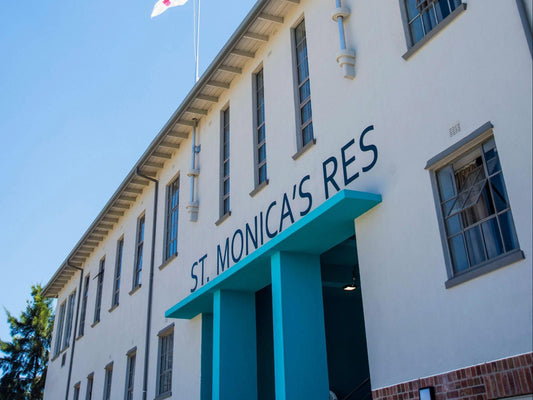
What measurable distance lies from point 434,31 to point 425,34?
400 mm

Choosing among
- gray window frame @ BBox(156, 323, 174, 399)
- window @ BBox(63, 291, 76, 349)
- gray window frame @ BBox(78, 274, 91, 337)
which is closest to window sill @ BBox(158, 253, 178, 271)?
gray window frame @ BBox(156, 323, 174, 399)

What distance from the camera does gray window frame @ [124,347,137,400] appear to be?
16198 millimetres

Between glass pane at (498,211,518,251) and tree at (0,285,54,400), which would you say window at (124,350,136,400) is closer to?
glass pane at (498,211,518,251)

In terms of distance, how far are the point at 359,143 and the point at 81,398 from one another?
14.9 metres

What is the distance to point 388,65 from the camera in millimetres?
8672

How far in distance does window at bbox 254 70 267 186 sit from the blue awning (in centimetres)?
178

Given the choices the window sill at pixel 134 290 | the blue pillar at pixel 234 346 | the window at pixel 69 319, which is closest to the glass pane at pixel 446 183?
the blue pillar at pixel 234 346

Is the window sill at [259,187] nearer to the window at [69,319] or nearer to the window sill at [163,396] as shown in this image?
the window sill at [163,396]

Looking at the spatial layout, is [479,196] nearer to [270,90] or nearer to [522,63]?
[522,63]

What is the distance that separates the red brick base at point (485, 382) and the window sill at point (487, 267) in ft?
3.00

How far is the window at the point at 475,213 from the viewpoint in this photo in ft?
21.6

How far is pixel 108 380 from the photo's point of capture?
712 inches

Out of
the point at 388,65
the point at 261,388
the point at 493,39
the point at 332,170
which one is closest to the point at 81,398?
the point at 261,388

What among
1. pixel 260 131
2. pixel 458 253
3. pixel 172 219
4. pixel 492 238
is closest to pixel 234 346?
pixel 260 131
